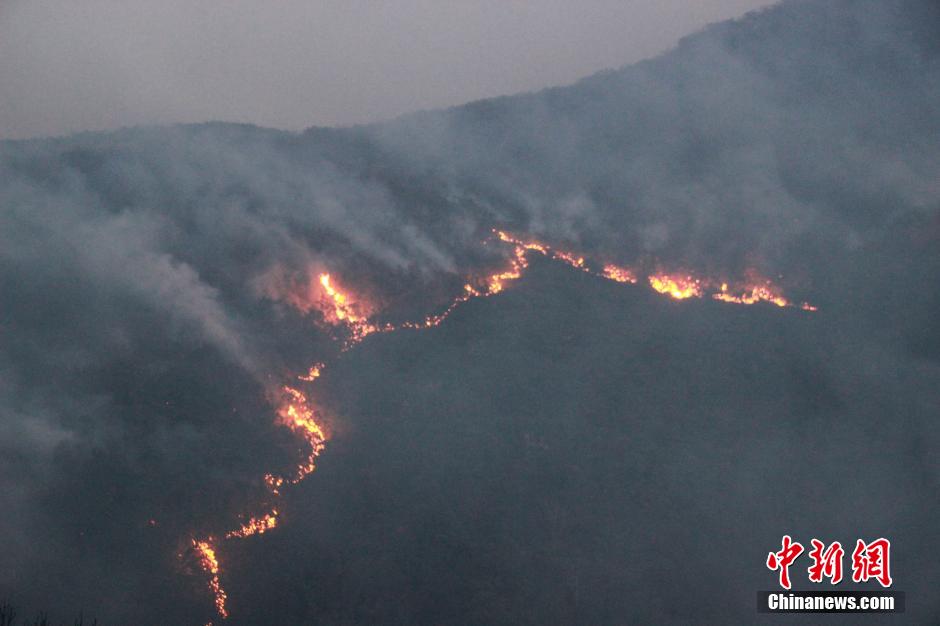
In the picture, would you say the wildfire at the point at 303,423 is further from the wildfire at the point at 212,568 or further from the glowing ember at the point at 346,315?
the wildfire at the point at 212,568

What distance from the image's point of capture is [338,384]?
27.8 metres

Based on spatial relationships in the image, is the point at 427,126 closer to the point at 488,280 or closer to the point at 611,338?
the point at 488,280

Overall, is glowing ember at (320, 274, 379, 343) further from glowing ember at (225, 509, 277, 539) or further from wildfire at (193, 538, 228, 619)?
wildfire at (193, 538, 228, 619)

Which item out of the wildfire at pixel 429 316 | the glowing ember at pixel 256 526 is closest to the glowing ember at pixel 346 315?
the wildfire at pixel 429 316

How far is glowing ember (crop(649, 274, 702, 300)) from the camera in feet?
97.5

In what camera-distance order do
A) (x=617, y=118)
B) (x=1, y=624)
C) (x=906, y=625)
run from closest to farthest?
1. (x=1, y=624)
2. (x=906, y=625)
3. (x=617, y=118)

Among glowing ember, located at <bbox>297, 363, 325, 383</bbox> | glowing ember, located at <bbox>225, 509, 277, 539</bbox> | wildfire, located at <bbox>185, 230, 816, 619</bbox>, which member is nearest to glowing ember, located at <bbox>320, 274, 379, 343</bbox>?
wildfire, located at <bbox>185, 230, 816, 619</bbox>

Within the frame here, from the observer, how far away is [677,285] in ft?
98.3

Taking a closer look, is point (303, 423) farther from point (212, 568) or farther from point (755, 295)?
point (755, 295)

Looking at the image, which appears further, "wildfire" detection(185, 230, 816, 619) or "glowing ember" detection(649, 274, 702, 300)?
"glowing ember" detection(649, 274, 702, 300)

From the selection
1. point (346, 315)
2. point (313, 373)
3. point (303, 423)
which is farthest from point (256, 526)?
point (346, 315)

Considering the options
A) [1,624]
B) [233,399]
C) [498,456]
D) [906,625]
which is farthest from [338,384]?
[906,625]

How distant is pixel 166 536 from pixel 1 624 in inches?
184

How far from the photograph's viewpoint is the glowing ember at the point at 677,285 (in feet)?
97.5
